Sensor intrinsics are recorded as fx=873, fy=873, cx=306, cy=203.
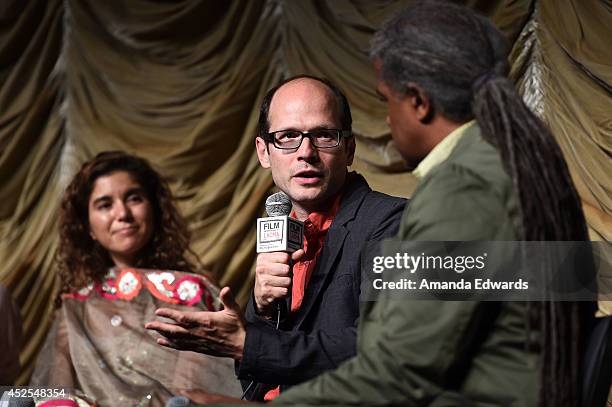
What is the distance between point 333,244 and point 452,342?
847mm

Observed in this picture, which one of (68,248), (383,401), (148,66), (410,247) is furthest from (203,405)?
(148,66)

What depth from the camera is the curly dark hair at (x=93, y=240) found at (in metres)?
3.61

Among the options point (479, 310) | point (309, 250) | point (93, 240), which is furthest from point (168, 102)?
point (479, 310)

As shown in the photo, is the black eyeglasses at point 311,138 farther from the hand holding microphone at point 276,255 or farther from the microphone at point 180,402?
the microphone at point 180,402

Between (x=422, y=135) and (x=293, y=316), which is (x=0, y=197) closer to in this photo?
(x=293, y=316)

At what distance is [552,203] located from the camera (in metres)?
1.38

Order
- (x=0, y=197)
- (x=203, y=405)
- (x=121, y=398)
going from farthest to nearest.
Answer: (x=0, y=197) → (x=121, y=398) → (x=203, y=405)

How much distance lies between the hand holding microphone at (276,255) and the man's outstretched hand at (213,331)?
6.6 inches

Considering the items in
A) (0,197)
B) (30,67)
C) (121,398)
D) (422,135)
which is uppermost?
(30,67)

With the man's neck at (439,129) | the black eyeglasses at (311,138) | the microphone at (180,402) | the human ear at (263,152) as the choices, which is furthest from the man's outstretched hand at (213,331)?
the human ear at (263,152)

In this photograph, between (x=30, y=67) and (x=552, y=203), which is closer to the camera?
(x=552, y=203)

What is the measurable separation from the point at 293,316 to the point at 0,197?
343 cm

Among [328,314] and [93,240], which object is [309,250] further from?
[93,240]

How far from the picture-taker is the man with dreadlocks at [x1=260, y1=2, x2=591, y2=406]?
1309mm
